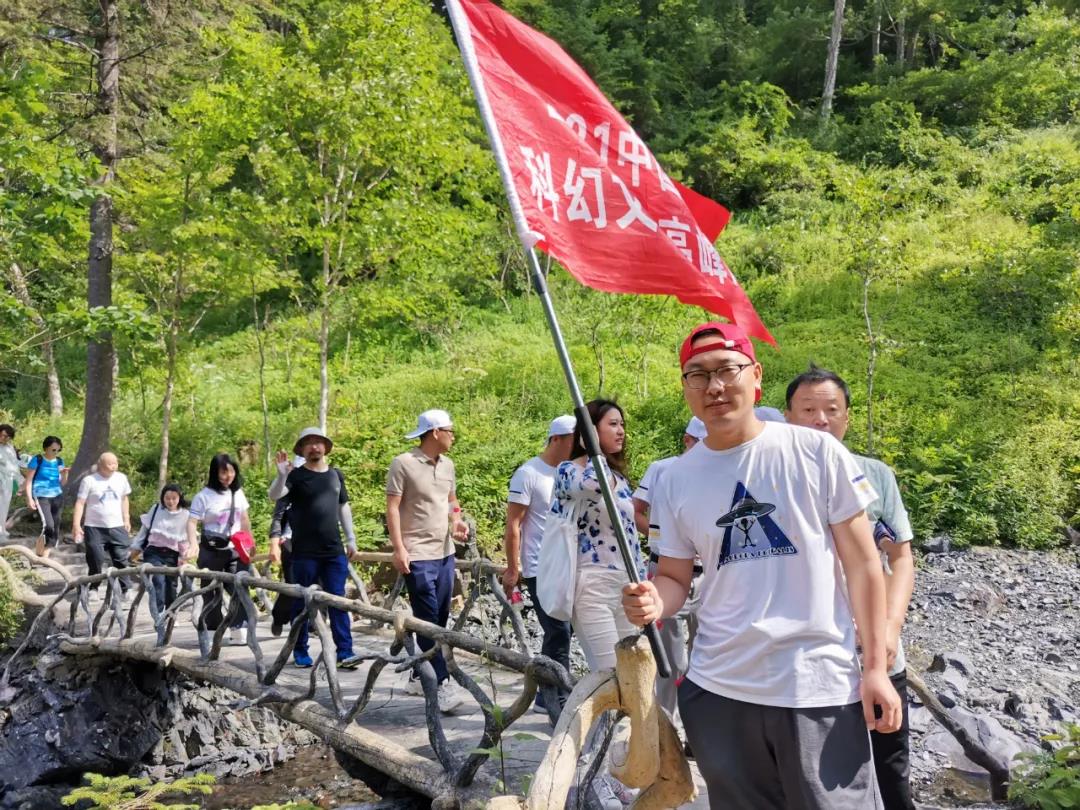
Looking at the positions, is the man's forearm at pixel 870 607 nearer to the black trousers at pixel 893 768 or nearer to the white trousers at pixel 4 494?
the black trousers at pixel 893 768

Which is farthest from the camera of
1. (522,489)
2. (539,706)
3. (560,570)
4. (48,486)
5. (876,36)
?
(876,36)

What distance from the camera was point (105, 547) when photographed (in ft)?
34.4

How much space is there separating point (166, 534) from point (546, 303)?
7.16 meters

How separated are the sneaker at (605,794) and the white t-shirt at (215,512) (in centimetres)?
508

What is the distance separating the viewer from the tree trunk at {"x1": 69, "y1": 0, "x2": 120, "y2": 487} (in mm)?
15561

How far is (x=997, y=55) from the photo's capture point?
27.3 metres

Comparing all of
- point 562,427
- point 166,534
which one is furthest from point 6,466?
point 562,427

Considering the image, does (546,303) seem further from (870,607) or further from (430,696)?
(430,696)

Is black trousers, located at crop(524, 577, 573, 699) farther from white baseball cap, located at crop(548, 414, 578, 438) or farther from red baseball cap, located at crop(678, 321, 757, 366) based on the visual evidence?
red baseball cap, located at crop(678, 321, 757, 366)

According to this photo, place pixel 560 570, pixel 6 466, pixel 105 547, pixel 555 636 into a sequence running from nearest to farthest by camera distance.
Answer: pixel 560 570
pixel 555 636
pixel 105 547
pixel 6 466

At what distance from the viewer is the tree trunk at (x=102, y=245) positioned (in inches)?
613

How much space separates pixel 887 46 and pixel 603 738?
36.0m

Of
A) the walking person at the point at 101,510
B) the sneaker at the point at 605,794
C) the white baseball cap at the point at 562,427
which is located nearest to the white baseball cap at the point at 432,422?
the white baseball cap at the point at 562,427

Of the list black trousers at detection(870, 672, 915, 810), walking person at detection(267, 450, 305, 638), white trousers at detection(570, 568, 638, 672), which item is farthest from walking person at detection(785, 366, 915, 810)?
walking person at detection(267, 450, 305, 638)
